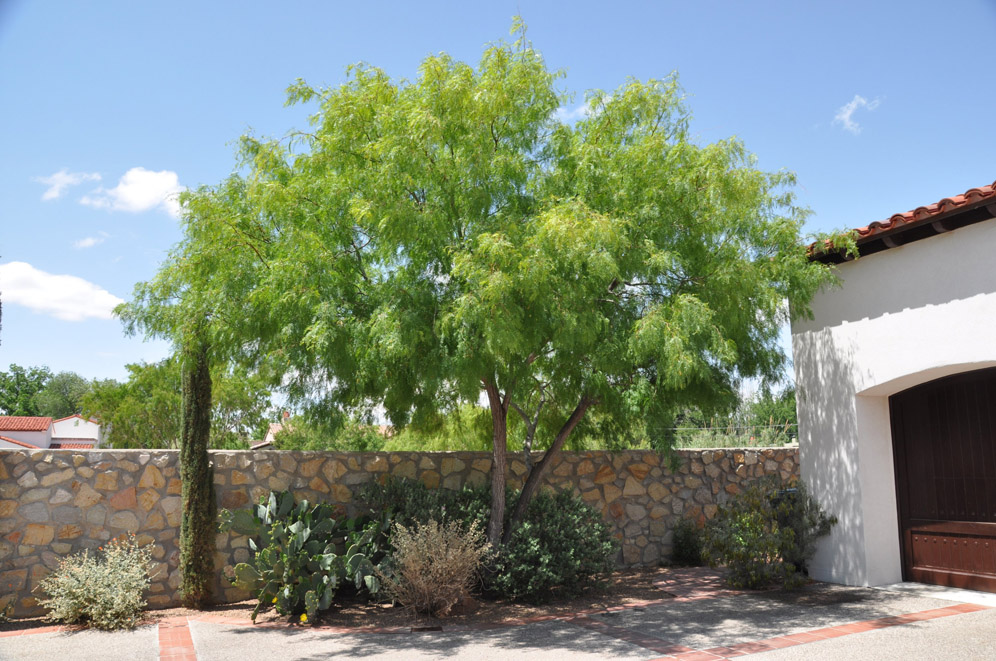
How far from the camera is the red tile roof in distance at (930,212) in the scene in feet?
27.0

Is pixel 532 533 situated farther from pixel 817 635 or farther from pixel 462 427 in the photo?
pixel 817 635

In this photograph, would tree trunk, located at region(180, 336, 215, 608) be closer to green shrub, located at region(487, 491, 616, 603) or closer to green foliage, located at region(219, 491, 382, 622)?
green foliage, located at region(219, 491, 382, 622)

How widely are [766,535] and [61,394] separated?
339 ft

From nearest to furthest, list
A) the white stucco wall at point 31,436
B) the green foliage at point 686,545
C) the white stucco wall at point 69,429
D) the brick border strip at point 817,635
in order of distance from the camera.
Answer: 1. the brick border strip at point 817,635
2. the green foliage at point 686,545
3. the white stucco wall at point 31,436
4. the white stucco wall at point 69,429

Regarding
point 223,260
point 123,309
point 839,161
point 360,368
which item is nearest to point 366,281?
point 360,368

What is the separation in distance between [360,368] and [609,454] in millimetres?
6023

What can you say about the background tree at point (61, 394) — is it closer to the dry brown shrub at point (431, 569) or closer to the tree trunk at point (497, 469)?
the tree trunk at point (497, 469)

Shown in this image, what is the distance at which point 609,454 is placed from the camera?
42.5ft

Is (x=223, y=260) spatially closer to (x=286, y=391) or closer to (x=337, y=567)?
(x=286, y=391)

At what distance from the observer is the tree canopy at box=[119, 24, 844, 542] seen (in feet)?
25.6

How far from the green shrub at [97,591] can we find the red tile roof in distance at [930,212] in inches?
408

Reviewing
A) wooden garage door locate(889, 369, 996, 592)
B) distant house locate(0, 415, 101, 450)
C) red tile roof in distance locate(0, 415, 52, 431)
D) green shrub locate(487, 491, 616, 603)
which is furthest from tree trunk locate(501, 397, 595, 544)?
red tile roof in distance locate(0, 415, 52, 431)

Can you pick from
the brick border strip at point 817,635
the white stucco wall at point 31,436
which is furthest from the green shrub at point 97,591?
the white stucco wall at point 31,436

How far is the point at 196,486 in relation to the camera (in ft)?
31.9
